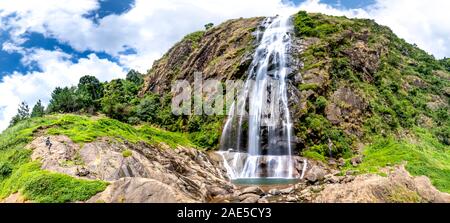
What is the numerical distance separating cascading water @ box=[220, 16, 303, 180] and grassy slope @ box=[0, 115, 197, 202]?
861 centimetres

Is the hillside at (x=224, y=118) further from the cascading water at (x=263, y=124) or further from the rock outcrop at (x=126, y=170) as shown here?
the cascading water at (x=263, y=124)

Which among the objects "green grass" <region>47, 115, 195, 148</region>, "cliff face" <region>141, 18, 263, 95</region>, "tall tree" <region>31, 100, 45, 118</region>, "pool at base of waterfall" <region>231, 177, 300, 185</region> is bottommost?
"pool at base of waterfall" <region>231, 177, 300, 185</region>

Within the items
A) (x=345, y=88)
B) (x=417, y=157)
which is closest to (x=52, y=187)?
(x=417, y=157)

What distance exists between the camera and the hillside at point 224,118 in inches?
936

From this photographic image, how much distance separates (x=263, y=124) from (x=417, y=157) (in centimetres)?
1717

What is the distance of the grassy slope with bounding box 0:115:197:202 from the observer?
65.1ft

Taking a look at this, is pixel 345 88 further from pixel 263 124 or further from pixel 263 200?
pixel 263 200

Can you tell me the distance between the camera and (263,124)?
4753 centimetres

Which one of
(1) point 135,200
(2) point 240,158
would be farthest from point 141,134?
(1) point 135,200

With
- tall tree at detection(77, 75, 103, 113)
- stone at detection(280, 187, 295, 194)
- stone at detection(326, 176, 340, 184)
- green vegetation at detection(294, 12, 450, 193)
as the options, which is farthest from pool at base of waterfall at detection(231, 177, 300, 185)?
tall tree at detection(77, 75, 103, 113)

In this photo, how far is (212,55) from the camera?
69.4m

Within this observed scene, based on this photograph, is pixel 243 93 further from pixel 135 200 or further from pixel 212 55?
pixel 135 200

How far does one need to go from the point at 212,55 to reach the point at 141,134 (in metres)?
32.2

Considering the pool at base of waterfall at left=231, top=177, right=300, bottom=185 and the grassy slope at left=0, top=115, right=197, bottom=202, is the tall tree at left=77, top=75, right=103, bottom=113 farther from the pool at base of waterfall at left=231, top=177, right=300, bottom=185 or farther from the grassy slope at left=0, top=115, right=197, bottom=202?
the pool at base of waterfall at left=231, top=177, right=300, bottom=185
